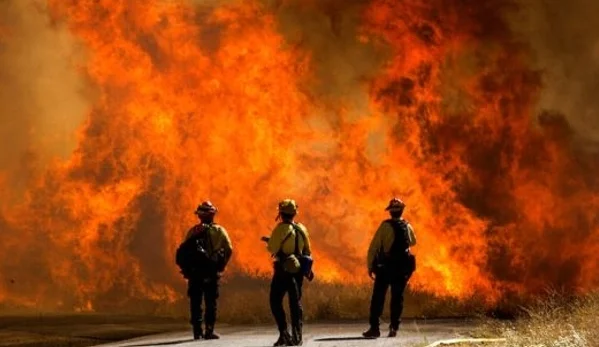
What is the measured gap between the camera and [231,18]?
2473 cm

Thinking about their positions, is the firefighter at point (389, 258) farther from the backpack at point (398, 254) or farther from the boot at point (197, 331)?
the boot at point (197, 331)

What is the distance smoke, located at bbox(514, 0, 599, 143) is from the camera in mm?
24109

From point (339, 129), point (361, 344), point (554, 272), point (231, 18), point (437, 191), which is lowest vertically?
point (361, 344)

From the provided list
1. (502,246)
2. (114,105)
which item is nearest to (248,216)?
(114,105)

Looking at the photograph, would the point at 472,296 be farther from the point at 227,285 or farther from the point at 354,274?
the point at 227,285

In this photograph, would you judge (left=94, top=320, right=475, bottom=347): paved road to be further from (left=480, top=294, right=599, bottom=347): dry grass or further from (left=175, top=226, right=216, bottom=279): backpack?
(left=175, top=226, right=216, bottom=279): backpack

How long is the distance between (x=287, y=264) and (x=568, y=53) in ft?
44.2

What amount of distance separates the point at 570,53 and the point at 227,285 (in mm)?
10521

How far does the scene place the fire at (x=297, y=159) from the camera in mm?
22656

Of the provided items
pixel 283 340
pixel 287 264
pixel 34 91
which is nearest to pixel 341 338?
pixel 283 340

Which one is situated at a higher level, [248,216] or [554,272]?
[248,216]

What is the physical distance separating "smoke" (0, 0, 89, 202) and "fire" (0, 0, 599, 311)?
2.23 feet

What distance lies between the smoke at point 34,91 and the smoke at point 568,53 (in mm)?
12318

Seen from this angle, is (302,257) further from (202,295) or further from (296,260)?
(202,295)
